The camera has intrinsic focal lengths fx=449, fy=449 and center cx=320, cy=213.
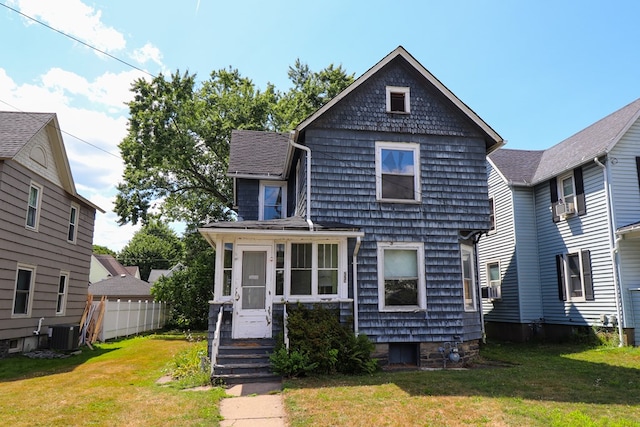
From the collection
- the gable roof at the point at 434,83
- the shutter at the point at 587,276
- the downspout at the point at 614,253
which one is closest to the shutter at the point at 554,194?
the shutter at the point at 587,276

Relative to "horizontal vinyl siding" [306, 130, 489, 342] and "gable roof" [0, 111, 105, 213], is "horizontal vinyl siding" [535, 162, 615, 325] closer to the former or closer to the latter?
"horizontal vinyl siding" [306, 130, 489, 342]

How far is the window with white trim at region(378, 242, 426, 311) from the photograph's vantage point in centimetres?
1100

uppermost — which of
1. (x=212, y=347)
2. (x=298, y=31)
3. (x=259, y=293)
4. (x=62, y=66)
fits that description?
(x=298, y=31)

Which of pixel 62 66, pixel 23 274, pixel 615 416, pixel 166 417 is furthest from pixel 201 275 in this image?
pixel 615 416

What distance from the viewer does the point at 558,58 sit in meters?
13.4

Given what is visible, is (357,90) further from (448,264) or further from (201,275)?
(201,275)

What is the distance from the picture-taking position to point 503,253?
1773cm

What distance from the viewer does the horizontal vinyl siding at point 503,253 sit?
55.9 ft

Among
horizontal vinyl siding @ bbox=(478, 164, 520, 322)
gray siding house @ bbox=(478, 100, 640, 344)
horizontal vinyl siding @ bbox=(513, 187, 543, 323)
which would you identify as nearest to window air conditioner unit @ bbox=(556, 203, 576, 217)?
gray siding house @ bbox=(478, 100, 640, 344)

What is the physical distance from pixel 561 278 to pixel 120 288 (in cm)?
2452

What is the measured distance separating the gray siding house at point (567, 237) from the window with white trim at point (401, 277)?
6467 mm

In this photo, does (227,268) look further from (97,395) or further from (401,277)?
(401,277)

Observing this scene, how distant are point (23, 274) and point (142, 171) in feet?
43.8

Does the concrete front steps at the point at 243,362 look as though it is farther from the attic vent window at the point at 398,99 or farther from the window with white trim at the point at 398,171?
the attic vent window at the point at 398,99
